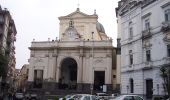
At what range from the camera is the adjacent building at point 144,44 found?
34156 mm

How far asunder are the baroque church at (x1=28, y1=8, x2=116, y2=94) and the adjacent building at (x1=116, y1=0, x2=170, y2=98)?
16.0 metres

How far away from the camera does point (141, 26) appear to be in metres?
38.6

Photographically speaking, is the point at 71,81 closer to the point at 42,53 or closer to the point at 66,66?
the point at 66,66

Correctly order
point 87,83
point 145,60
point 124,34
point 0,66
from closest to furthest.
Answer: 1. point 0,66
2. point 145,60
3. point 124,34
4. point 87,83

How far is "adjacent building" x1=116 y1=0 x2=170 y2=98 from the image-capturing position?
3416cm

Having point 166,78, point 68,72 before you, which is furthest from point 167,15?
point 68,72

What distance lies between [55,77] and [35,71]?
5.46 metres

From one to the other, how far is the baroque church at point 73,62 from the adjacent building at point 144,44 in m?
16.0

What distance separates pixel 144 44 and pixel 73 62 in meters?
28.5

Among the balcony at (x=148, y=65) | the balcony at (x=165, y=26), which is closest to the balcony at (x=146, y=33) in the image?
the balcony at (x=165, y=26)

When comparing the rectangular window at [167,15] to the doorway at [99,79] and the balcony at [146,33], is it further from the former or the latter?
the doorway at [99,79]

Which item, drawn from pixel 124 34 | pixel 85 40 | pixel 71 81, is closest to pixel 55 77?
pixel 71 81

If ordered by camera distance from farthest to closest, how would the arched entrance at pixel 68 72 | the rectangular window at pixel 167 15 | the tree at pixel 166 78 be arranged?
the arched entrance at pixel 68 72 → the rectangular window at pixel 167 15 → the tree at pixel 166 78

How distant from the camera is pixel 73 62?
63.9 metres
